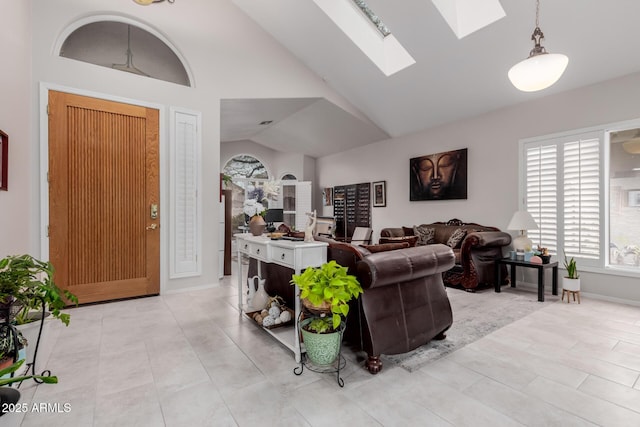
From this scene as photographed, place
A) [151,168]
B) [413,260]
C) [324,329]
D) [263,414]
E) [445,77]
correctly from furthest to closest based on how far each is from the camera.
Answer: [445,77], [151,168], [413,260], [324,329], [263,414]

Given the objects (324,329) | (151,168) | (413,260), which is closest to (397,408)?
(324,329)

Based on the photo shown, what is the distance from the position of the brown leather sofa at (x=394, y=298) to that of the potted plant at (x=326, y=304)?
14 cm

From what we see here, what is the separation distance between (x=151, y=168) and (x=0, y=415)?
327 cm

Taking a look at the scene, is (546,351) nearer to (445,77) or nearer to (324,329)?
(324,329)

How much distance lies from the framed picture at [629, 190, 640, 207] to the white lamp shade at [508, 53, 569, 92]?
258cm

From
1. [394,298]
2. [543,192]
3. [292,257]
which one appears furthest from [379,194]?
[292,257]

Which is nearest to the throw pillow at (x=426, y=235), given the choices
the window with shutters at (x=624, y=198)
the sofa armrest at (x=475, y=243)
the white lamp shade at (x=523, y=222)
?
the sofa armrest at (x=475, y=243)

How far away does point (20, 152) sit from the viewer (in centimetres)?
287

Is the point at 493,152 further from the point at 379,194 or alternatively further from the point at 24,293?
the point at 24,293

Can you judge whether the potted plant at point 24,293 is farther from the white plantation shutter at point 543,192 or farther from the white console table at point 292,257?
the white plantation shutter at point 543,192

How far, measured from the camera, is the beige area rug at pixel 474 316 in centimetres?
226

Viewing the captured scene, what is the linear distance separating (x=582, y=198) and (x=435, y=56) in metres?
2.63

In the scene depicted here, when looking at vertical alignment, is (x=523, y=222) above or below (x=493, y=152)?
below

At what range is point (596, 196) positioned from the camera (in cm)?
380
